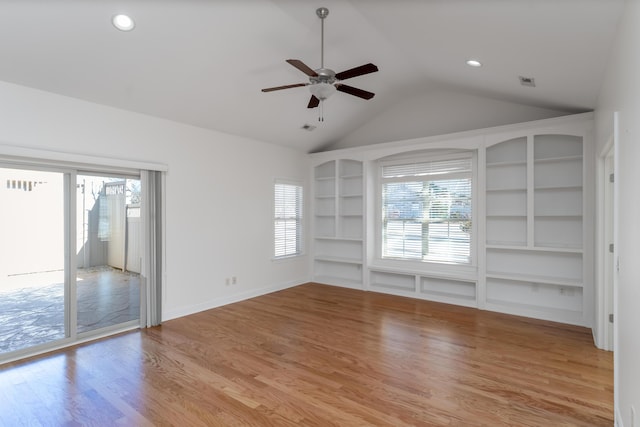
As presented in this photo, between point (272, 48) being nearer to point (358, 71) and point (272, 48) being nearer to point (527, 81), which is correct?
point (358, 71)

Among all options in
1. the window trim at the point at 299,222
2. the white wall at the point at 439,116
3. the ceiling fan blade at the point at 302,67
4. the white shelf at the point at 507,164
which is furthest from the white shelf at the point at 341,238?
the ceiling fan blade at the point at 302,67

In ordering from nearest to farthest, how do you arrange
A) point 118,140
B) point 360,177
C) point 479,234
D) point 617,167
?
1. point 617,167
2. point 118,140
3. point 479,234
4. point 360,177

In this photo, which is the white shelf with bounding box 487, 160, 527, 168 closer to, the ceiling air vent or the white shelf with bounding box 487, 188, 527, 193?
the white shelf with bounding box 487, 188, 527, 193

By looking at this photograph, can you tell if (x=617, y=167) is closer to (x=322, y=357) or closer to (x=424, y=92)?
(x=322, y=357)

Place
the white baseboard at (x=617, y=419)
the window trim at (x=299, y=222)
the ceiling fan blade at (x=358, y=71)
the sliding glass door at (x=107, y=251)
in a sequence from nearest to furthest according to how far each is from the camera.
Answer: the white baseboard at (x=617, y=419)
the ceiling fan blade at (x=358, y=71)
the sliding glass door at (x=107, y=251)
the window trim at (x=299, y=222)

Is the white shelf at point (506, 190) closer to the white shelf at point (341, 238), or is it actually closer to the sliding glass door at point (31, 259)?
the white shelf at point (341, 238)

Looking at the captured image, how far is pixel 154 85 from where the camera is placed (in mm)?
3850

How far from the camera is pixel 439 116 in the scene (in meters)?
5.71

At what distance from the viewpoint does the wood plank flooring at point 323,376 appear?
243 centimetres

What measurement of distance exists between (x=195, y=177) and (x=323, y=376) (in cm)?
337

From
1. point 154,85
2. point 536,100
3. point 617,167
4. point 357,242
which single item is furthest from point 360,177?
point 617,167

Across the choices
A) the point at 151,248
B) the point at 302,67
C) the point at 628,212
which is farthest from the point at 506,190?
the point at 151,248

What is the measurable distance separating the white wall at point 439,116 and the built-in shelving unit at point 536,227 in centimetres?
44

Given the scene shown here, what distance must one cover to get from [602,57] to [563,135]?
1928 mm
